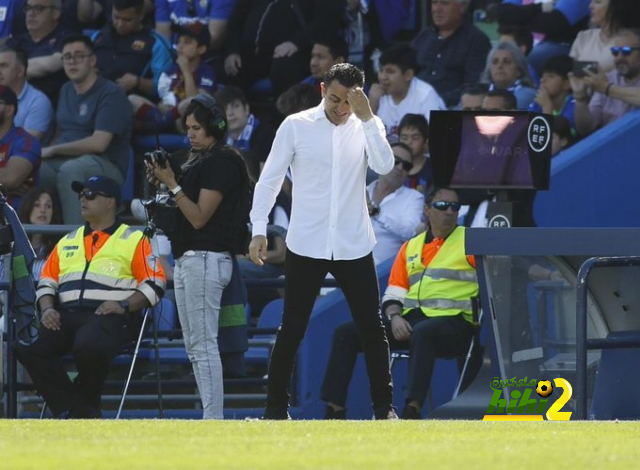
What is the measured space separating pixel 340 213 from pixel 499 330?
5.40ft

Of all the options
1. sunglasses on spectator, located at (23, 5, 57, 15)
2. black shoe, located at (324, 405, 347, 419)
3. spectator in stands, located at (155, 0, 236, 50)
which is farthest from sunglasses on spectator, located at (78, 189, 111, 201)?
sunglasses on spectator, located at (23, 5, 57, 15)

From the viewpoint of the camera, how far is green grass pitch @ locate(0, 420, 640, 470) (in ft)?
21.6

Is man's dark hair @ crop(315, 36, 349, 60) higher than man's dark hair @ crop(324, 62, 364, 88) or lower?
lower

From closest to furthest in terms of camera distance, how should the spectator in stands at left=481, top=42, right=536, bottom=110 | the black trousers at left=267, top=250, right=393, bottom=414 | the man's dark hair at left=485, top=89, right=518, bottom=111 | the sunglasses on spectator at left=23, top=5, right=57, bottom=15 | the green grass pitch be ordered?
the green grass pitch → the black trousers at left=267, top=250, right=393, bottom=414 → the man's dark hair at left=485, top=89, right=518, bottom=111 → the spectator in stands at left=481, top=42, right=536, bottom=110 → the sunglasses on spectator at left=23, top=5, right=57, bottom=15

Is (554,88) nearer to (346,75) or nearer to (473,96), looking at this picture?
(473,96)

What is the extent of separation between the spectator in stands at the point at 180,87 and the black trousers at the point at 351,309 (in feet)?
19.6

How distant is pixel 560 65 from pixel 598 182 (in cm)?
102

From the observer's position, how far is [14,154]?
1395 centimetres

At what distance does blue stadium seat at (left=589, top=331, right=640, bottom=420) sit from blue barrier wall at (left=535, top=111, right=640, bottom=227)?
3.63 m

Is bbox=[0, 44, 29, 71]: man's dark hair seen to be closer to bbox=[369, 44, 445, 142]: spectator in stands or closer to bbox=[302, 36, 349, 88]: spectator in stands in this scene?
bbox=[302, 36, 349, 88]: spectator in stands

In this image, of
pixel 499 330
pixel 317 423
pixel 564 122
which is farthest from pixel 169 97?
pixel 317 423

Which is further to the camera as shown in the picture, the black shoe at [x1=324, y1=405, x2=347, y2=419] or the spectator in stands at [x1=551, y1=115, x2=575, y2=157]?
the spectator in stands at [x1=551, y1=115, x2=575, y2=157]

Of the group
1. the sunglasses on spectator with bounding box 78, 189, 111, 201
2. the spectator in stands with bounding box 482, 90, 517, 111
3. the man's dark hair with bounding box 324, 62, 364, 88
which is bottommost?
the sunglasses on spectator with bounding box 78, 189, 111, 201

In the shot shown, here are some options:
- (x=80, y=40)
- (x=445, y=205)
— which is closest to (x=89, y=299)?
(x=445, y=205)
